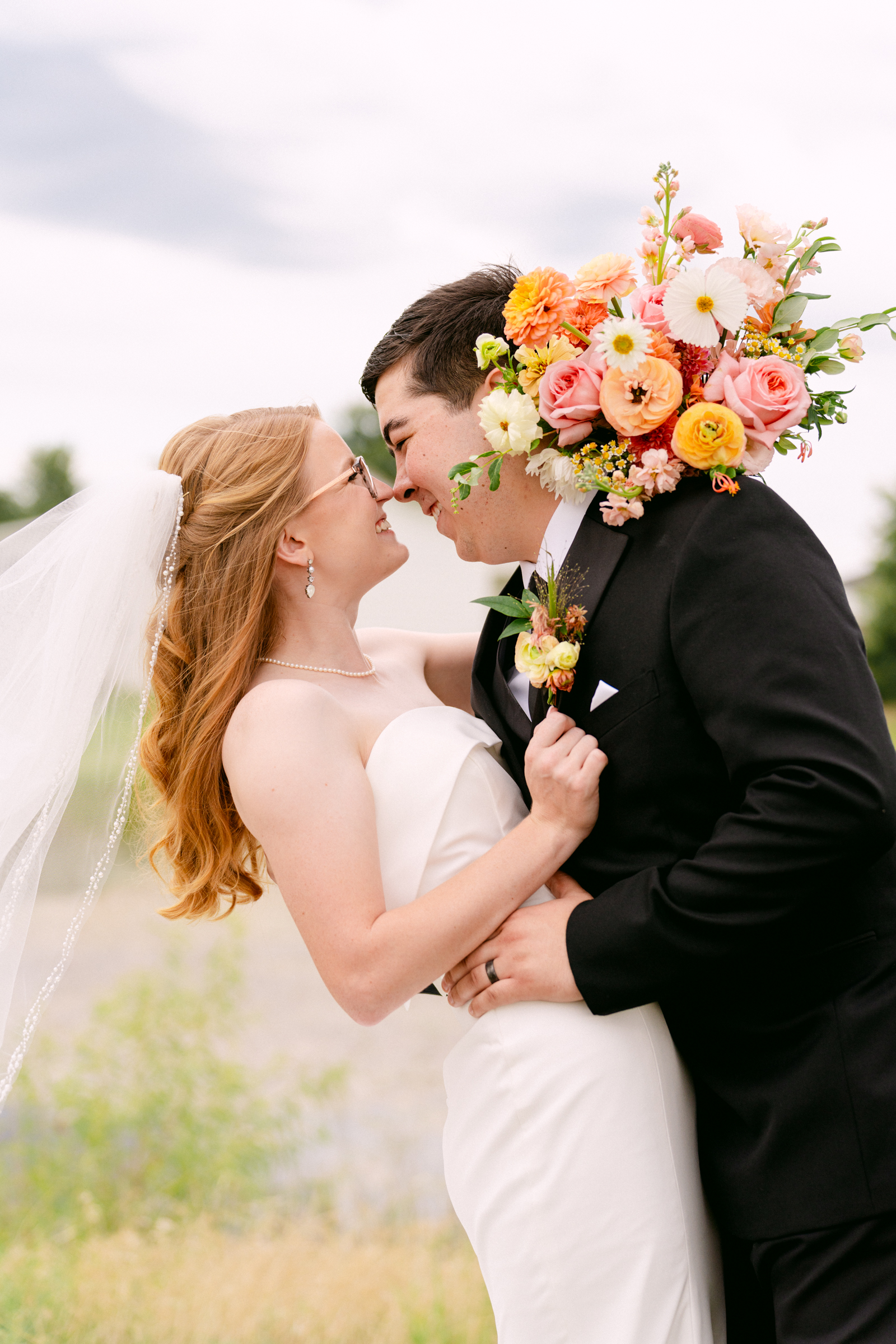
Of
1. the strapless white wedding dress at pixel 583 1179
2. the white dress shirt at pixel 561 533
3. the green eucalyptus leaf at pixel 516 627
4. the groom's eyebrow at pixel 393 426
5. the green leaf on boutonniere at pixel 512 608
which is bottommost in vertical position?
the strapless white wedding dress at pixel 583 1179

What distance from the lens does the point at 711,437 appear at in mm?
1854

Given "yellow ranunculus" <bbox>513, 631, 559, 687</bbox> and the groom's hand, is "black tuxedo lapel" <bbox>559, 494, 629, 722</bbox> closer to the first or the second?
"yellow ranunculus" <bbox>513, 631, 559, 687</bbox>

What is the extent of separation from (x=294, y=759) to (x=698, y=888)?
0.84 metres

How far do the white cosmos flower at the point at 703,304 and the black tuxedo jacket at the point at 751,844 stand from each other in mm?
272

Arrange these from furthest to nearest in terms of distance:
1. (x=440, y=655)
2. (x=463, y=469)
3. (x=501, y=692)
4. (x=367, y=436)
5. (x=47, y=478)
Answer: (x=47, y=478) < (x=367, y=436) < (x=440, y=655) < (x=501, y=692) < (x=463, y=469)

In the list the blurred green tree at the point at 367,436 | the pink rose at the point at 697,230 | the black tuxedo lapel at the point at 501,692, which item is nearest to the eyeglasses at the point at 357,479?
the black tuxedo lapel at the point at 501,692

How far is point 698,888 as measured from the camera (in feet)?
5.85

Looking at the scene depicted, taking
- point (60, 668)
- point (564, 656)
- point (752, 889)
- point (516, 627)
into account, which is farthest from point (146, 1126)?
point (752, 889)

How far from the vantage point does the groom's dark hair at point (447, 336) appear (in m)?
2.51

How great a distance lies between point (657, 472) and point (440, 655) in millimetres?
1236

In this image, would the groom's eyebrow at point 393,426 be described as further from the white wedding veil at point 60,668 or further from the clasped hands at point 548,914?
the clasped hands at point 548,914

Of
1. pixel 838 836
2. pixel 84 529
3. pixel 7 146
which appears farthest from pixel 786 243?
pixel 7 146

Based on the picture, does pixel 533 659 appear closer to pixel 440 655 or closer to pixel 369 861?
pixel 369 861

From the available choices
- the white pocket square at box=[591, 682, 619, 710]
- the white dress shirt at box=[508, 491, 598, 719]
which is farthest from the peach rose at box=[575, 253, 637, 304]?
the white pocket square at box=[591, 682, 619, 710]
